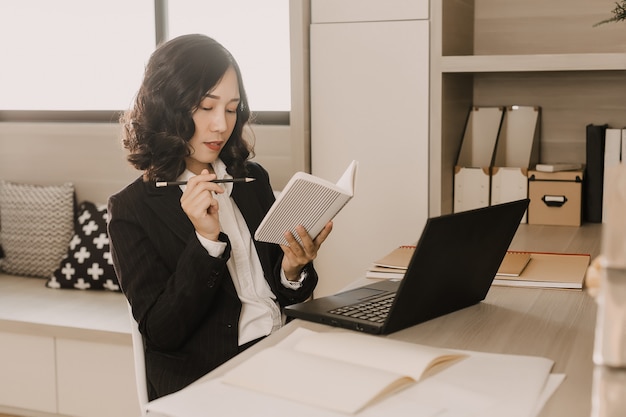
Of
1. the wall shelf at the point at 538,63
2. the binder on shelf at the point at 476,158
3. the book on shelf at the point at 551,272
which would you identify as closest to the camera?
the book on shelf at the point at 551,272

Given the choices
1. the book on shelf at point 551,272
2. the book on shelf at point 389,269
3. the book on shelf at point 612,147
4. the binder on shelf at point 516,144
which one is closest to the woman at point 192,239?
the book on shelf at point 389,269

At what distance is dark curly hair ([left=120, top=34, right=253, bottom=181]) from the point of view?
5.89ft

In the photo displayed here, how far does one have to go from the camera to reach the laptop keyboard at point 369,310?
4.45 ft

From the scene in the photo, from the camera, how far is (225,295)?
177cm

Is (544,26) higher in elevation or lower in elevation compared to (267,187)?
higher

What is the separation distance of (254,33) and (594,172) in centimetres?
133

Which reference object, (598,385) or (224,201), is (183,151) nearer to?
(224,201)

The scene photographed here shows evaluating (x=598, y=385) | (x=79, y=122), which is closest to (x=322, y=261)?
(x=79, y=122)

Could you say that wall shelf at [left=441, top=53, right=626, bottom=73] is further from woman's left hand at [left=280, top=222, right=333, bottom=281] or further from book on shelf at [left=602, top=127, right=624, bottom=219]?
woman's left hand at [left=280, top=222, right=333, bottom=281]

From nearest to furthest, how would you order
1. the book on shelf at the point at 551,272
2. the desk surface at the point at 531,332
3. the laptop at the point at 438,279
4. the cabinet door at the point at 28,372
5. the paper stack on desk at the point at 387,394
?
the paper stack on desk at the point at 387,394 → the desk surface at the point at 531,332 → the laptop at the point at 438,279 → the book on shelf at the point at 551,272 → the cabinet door at the point at 28,372

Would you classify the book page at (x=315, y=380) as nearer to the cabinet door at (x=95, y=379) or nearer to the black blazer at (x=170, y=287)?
the black blazer at (x=170, y=287)

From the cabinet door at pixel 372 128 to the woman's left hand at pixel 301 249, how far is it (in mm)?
733

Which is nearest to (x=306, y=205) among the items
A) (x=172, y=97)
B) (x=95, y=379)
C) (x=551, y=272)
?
(x=172, y=97)

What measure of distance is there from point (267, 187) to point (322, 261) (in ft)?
2.05
